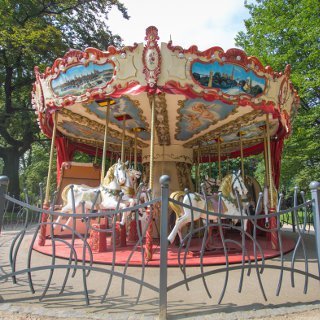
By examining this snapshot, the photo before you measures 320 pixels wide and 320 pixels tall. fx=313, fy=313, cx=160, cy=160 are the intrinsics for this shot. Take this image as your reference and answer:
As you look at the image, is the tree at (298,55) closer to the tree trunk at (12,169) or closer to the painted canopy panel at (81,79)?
the painted canopy panel at (81,79)

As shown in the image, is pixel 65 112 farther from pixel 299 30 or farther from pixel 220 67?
pixel 299 30

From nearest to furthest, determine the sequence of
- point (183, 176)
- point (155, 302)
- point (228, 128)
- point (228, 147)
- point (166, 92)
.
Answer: point (155, 302), point (166, 92), point (228, 128), point (183, 176), point (228, 147)

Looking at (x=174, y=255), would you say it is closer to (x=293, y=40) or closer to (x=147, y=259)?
(x=147, y=259)

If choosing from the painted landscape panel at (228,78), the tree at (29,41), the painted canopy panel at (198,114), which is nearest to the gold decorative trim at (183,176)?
the painted canopy panel at (198,114)

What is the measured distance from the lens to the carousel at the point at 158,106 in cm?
614

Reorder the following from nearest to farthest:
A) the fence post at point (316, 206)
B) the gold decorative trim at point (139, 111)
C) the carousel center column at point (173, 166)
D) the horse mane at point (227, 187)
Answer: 1. the fence post at point (316, 206)
2. the horse mane at point (227, 187)
3. the gold decorative trim at point (139, 111)
4. the carousel center column at point (173, 166)

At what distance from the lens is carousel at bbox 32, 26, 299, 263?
614 centimetres

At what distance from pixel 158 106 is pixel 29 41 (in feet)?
40.4

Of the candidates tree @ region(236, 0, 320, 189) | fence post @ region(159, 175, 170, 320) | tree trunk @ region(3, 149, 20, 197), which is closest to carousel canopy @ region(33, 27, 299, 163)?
fence post @ region(159, 175, 170, 320)

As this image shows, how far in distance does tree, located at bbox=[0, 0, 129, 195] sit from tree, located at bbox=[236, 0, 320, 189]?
371 inches

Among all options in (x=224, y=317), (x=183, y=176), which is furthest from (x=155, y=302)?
(x=183, y=176)

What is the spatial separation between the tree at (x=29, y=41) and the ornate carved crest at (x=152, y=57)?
12.6 m

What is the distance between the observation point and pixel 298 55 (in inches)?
631

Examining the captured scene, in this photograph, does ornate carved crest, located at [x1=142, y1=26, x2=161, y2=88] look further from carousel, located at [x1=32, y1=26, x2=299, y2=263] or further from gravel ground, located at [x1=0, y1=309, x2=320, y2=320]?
gravel ground, located at [x1=0, y1=309, x2=320, y2=320]
